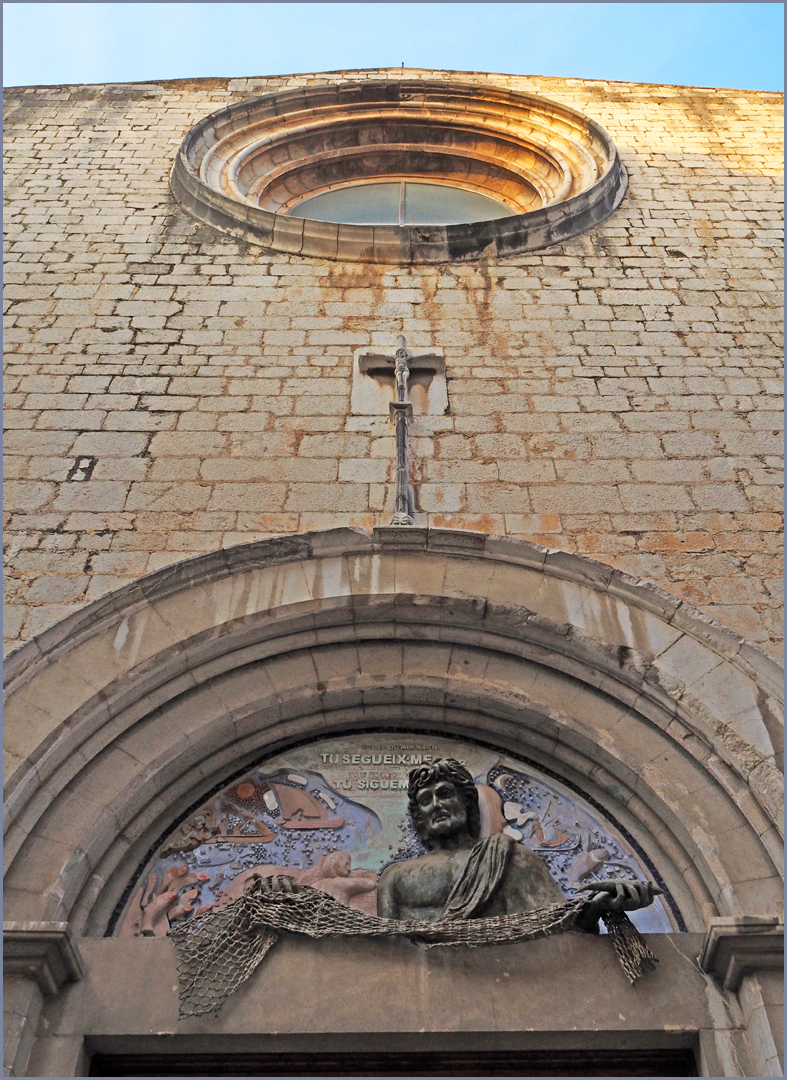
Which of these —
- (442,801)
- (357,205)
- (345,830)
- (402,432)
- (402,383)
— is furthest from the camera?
(357,205)

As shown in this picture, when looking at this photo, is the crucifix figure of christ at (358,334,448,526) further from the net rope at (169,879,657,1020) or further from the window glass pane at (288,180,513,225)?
the window glass pane at (288,180,513,225)

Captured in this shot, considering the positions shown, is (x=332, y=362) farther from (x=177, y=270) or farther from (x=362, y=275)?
(x=177, y=270)

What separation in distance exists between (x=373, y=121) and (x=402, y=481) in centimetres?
474

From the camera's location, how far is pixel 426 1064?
3.72 m

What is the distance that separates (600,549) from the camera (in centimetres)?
517

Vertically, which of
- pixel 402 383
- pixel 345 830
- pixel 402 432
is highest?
pixel 402 383

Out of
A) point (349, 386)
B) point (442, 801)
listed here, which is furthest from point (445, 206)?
point (442, 801)

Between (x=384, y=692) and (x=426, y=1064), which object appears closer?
(x=426, y=1064)

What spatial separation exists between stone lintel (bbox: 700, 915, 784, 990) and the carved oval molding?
17.4 feet

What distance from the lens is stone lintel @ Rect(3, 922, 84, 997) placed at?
3705 millimetres

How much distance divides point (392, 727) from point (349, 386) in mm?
2037

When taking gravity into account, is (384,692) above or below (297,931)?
above

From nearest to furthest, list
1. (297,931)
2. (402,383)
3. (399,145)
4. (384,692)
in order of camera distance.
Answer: (297,931), (384,692), (402,383), (399,145)

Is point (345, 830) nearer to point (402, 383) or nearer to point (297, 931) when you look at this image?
point (297, 931)
